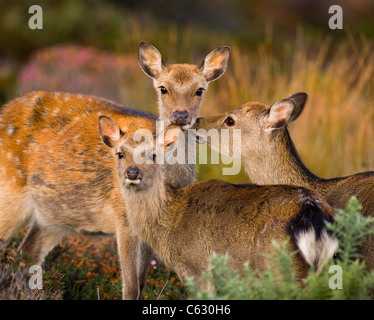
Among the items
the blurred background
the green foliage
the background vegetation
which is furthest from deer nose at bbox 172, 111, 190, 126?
the blurred background

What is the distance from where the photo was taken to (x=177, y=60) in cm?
1187

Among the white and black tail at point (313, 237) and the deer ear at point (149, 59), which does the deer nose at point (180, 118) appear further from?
the white and black tail at point (313, 237)

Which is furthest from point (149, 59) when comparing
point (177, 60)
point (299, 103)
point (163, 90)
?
point (177, 60)

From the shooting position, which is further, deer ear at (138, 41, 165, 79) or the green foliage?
deer ear at (138, 41, 165, 79)

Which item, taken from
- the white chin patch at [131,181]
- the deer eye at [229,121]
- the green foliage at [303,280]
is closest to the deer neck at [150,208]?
the white chin patch at [131,181]

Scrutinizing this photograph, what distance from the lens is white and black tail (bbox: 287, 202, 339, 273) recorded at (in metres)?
4.35

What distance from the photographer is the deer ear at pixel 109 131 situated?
5.69 m

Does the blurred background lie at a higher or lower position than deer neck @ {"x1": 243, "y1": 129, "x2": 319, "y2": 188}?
higher

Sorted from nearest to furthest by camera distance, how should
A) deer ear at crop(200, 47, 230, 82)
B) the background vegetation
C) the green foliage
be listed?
the green foliage, deer ear at crop(200, 47, 230, 82), the background vegetation

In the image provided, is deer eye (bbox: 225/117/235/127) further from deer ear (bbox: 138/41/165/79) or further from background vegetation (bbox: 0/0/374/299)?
background vegetation (bbox: 0/0/374/299)

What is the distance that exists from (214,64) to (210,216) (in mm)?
1900

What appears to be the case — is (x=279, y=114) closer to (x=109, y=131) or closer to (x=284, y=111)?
(x=284, y=111)
